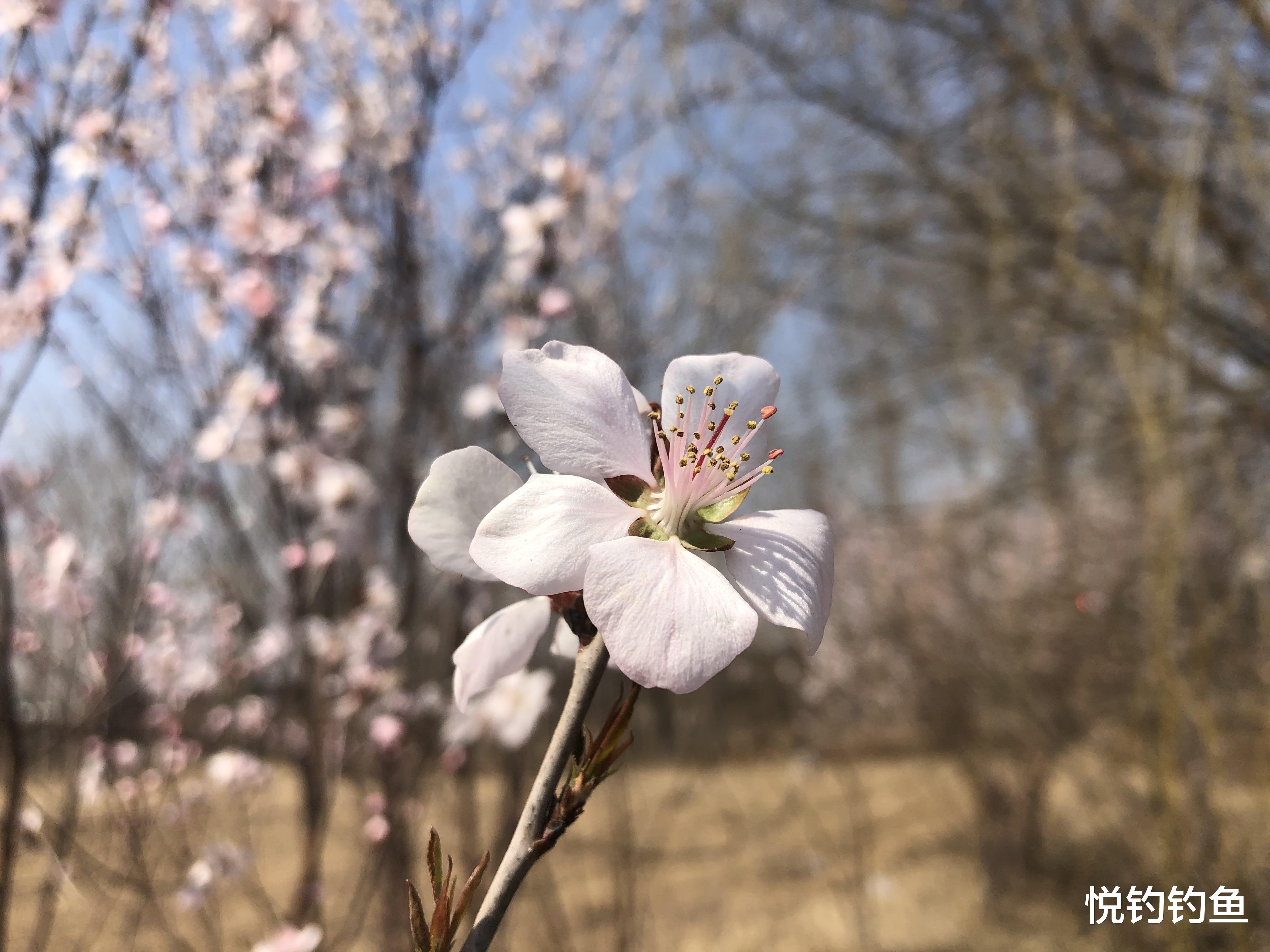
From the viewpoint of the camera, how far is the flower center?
0.49m

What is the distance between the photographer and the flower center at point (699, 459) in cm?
49

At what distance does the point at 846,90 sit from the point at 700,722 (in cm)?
624

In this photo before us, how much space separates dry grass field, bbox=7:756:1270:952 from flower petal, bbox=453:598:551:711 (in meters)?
1.84

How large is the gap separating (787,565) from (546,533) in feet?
0.45

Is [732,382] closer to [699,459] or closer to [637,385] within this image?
[699,459]

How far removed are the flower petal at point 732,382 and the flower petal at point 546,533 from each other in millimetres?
109

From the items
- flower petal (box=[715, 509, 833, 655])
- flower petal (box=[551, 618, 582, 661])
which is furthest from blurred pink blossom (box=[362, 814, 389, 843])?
flower petal (box=[715, 509, 833, 655])

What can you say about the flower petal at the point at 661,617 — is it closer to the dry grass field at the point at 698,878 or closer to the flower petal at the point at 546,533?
the flower petal at the point at 546,533

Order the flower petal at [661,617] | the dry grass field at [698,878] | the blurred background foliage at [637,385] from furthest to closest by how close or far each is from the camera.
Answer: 1. the dry grass field at [698,878]
2. the blurred background foliage at [637,385]
3. the flower petal at [661,617]

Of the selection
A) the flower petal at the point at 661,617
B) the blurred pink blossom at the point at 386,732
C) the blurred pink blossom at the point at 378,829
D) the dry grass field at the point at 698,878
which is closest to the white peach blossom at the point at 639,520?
the flower petal at the point at 661,617

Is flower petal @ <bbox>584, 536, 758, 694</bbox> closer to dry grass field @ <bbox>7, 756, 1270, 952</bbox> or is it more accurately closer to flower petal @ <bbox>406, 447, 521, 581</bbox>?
flower petal @ <bbox>406, 447, 521, 581</bbox>

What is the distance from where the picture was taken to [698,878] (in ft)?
17.9

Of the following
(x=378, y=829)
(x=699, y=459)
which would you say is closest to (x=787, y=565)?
(x=699, y=459)

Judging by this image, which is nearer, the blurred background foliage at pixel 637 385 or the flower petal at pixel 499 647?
the flower petal at pixel 499 647
